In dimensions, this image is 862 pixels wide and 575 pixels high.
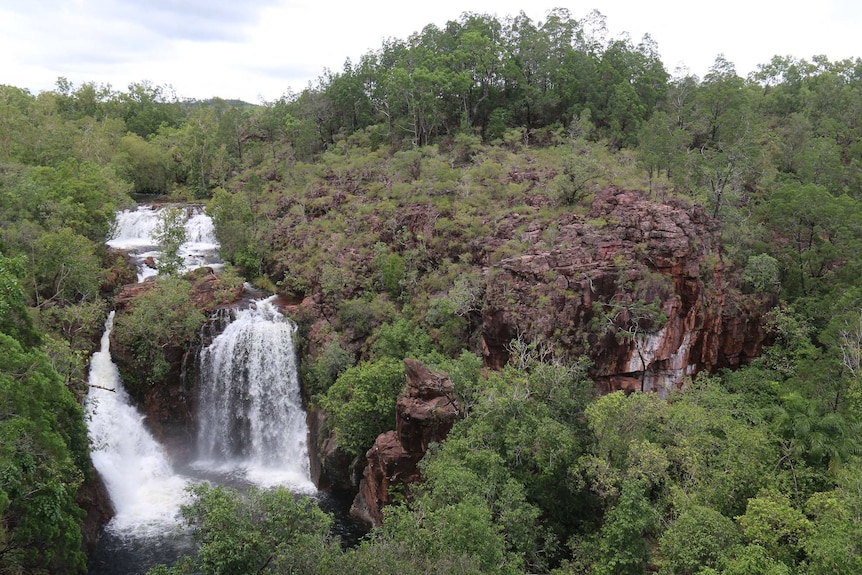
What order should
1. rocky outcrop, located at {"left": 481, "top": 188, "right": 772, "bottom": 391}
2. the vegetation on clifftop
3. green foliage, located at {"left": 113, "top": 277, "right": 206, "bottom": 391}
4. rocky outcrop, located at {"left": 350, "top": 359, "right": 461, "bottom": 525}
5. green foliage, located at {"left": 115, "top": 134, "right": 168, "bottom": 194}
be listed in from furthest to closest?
1. green foliage, located at {"left": 115, "top": 134, "right": 168, "bottom": 194}
2. green foliage, located at {"left": 113, "top": 277, "right": 206, "bottom": 391}
3. rocky outcrop, located at {"left": 481, "top": 188, "right": 772, "bottom": 391}
4. rocky outcrop, located at {"left": 350, "top": 359, "right": 461, "bottom": 525}
5. the vegetation on clifftop

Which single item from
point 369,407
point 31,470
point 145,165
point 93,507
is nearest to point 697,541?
point 369,407

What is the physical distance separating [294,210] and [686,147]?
31.3m

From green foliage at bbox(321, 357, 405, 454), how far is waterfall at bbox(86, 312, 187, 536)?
8.43 m

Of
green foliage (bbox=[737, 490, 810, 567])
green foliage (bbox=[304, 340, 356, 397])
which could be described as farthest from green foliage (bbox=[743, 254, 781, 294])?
green foliage (bbox=[304, 340, 356, 397])

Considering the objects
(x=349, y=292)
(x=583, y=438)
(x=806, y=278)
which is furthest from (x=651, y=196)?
(x=349, y=292)

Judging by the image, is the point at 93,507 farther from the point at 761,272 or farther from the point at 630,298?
the point at 761,272

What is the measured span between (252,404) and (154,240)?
1980 cm

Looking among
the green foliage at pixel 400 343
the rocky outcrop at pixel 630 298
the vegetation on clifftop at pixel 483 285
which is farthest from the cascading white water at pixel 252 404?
the rocky outcrop at pixel 630 298

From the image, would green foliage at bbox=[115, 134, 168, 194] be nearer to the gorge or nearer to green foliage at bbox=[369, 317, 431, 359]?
the gorge

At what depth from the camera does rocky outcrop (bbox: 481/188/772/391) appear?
27.2 metres

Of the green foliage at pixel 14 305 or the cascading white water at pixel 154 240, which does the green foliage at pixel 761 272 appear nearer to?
the green foliage at pixel 14 305

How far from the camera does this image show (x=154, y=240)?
149 ft

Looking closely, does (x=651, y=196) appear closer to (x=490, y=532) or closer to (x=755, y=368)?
(x=755, y=368)

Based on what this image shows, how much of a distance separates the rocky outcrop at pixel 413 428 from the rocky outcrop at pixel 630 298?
468cm
